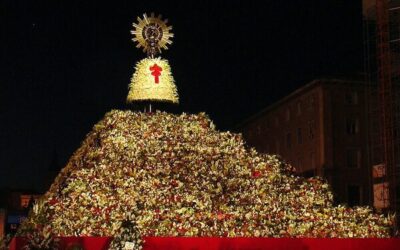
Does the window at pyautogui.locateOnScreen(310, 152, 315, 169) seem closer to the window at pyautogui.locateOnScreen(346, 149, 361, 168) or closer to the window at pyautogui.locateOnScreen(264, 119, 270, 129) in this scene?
the window at pyautogui.locateOnScreen(346, 149, 361, 168)

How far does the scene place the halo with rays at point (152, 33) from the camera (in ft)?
113

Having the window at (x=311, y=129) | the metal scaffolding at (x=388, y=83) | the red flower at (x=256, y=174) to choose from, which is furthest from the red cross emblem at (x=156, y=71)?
the window at (x=311, y=129)

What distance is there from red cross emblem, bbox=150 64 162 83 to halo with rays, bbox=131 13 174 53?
1114 millimetres

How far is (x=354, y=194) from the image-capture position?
5719 centimetres

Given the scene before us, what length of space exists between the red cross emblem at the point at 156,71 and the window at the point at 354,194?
92.0 feet

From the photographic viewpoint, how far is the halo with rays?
1358 inches

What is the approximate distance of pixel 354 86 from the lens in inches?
2323

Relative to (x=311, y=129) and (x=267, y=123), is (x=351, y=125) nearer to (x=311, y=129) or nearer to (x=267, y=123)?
(x=311, y=129)

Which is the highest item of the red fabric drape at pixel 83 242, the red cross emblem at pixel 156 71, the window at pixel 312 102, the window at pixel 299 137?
the window at pixel 312 102

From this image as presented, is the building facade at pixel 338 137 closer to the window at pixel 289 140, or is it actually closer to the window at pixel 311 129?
the window at pixel 311 129

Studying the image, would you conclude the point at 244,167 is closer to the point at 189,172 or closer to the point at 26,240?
the point at 189,172

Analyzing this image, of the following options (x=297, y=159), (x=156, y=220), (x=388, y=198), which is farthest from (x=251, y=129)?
(x=156, y=220)

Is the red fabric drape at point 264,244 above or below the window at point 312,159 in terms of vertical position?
below

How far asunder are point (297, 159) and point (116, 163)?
37.2 metres
